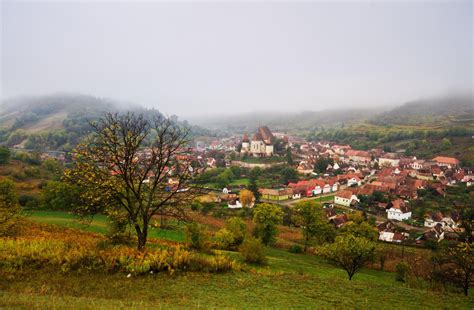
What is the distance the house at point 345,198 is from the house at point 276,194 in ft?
31.0

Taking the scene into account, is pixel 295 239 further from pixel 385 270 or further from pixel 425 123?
pixel 425 123

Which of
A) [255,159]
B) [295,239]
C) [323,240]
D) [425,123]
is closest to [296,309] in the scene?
[323,240]

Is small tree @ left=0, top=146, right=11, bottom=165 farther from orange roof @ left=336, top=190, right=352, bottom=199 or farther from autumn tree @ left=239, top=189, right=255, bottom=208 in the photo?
orange roof @ left=336, top=190, right=352, bottom=199

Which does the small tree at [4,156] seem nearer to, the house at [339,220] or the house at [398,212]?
the house at [339,220]

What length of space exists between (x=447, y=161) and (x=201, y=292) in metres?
102

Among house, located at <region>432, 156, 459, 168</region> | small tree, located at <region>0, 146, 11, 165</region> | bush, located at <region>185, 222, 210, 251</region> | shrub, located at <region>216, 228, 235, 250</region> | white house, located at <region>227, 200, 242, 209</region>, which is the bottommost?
house, located at <region>432, 156, 459, 168</region>

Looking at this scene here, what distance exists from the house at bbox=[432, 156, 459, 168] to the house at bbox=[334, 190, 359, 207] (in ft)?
151

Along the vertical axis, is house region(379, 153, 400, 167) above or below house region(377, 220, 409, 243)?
below

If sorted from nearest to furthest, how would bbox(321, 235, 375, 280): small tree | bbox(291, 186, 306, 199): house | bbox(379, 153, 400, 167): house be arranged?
bbox(321, 235, 375, 280): small tree < bbox(291, 186, 306, 199): house < bbox(379, 153, 400, 167): house

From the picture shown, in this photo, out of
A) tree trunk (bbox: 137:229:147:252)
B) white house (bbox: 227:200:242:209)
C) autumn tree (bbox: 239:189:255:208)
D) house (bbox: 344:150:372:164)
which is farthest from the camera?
house (bbox: 344:150:372:164)

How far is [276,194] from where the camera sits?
62344 mm

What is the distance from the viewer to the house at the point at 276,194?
62156 mm

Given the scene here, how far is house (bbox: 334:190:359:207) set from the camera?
5891 centimetres

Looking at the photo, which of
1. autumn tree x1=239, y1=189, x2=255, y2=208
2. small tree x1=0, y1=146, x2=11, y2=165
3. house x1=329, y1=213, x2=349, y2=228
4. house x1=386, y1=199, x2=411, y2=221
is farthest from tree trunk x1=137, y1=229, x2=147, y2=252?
small tree x1=0, y1=146, x2=11, y2=165
